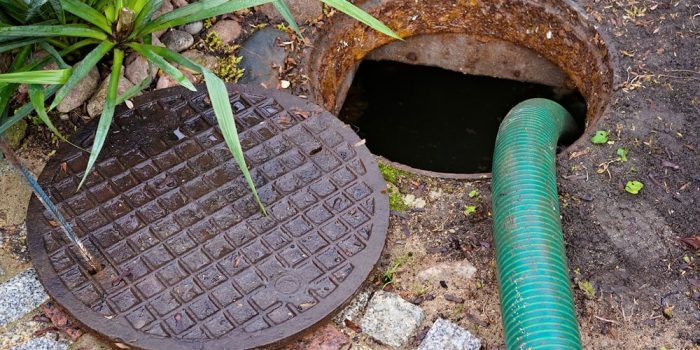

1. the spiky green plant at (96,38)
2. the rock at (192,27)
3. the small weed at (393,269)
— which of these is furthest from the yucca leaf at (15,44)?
the small weed at (393,269)

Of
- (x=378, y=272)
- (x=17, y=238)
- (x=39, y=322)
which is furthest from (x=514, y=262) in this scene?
(x=17, y=238)

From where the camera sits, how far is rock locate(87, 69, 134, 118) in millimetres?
3154

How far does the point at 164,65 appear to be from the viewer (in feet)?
8.44

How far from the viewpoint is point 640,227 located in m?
2.83

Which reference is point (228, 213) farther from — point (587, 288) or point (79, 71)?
point (587, 288)

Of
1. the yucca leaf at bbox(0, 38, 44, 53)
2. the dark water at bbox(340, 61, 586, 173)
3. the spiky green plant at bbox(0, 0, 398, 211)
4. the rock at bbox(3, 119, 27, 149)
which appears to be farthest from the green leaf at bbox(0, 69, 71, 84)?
the dark water at bbox(340, 61, 586, 173)

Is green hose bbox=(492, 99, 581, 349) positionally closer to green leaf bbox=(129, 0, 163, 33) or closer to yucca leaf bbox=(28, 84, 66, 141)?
green leaf bbox=(129, 0, 163, 33)

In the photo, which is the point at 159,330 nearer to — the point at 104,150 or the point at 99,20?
the point at 104,150

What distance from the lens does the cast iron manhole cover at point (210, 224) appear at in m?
2.48

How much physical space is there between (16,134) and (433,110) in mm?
2585

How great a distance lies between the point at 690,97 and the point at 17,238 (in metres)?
3.01

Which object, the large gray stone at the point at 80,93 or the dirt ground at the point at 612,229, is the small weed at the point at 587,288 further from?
the large gray stone at the point at 80,93

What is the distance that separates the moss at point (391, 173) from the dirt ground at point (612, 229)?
0.09ft

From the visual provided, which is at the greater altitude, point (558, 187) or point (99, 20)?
point (99, 20)
